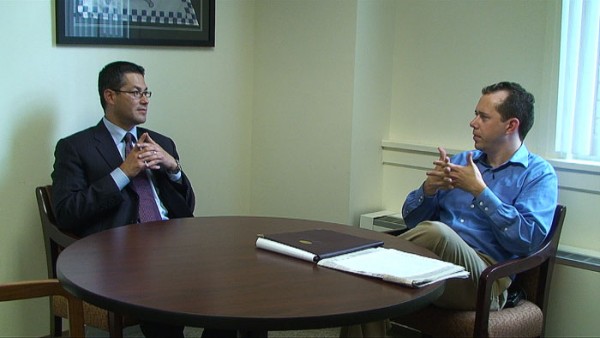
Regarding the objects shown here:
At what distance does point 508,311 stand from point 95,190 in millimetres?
1635

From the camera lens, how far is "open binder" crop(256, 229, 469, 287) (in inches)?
78.7

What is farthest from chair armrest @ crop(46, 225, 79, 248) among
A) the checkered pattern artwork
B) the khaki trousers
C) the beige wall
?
the khaki trousers

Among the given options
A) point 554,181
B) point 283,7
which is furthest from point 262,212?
point 554,181

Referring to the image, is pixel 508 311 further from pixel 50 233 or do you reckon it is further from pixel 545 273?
pixel 50 233

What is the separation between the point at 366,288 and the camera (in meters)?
1.91

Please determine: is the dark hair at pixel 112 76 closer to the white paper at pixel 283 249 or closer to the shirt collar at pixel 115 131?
the shirt collar at pixel 115 131

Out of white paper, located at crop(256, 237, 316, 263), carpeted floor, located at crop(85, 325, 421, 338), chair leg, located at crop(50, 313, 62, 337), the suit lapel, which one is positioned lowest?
carpeted floor, located at crop(85, 325, 421, 338)

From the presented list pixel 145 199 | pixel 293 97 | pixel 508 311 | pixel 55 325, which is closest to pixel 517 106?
pixel 508 311

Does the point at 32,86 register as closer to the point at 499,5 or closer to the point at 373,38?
the point at 373,38

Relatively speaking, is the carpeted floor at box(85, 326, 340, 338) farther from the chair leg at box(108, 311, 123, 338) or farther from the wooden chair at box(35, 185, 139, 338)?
the chair leg at box(108, 311, 123, 338)

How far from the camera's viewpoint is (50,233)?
284 centimetres

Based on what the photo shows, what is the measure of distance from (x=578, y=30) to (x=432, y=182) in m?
0.98

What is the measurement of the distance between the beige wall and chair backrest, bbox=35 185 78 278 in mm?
285

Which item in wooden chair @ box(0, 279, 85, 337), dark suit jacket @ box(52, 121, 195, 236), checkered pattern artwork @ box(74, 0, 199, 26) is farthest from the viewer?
checkered pattern artwork @ box(74, 0, 199, 26)
